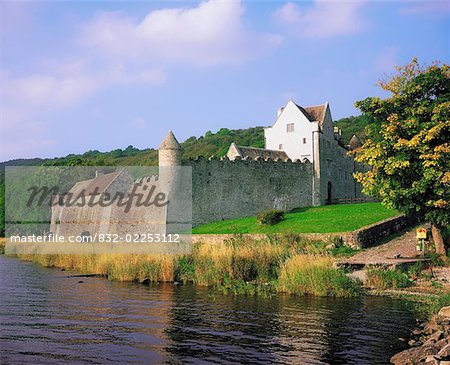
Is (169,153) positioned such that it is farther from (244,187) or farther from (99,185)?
(99,185)

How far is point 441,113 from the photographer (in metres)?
22.2

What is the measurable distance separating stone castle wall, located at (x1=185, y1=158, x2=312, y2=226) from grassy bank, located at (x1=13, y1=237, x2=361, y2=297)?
13.1 meters

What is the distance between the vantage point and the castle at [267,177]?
40.3 meters

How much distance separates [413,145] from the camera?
72.3 ft

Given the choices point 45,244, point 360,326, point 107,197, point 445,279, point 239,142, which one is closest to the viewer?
point 360,326

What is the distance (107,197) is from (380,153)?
2663cm

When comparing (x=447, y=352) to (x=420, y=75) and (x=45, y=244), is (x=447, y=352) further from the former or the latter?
(x=45, y=244)

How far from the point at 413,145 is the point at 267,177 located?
22799 mm

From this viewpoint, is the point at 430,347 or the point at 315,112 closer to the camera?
the point at 430,347

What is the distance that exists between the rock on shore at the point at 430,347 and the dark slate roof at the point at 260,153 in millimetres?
34128

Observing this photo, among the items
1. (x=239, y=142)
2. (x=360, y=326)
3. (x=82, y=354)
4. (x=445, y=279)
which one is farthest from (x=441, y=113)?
(x=239, y=142)

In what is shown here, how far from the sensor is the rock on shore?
970cm

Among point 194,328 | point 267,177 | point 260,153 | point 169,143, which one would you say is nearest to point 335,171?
point 260,153

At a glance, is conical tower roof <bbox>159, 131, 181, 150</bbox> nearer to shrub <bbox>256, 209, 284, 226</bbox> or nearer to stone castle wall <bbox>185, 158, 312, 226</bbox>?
stone castle wall <bbox>185, 158, 312, 226</bbox>
